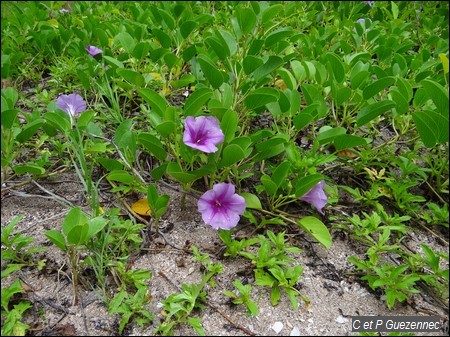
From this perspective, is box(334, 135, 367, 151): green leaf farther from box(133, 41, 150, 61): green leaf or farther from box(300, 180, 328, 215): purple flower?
box(133, 41, 150, 61): green leaf

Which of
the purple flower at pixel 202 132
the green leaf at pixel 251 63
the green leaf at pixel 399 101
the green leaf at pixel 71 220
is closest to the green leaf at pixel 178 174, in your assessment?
the purple flower at pixel 202 132

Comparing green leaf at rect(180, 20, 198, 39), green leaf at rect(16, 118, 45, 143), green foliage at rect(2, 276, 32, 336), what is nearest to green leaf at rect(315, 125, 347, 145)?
green leaf at rect(180, 20, 198, 39)

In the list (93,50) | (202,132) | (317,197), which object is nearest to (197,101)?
(202,132)

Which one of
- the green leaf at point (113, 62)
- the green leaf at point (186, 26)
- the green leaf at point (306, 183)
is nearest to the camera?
the green leaf at point (306, 183)

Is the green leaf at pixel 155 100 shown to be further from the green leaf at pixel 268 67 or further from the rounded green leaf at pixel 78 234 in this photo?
the rounded green leaf at pixel 78 234

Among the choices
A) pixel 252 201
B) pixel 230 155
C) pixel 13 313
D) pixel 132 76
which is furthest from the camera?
pixel 132 76

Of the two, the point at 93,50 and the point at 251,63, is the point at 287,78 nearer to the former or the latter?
the point at 251,63
